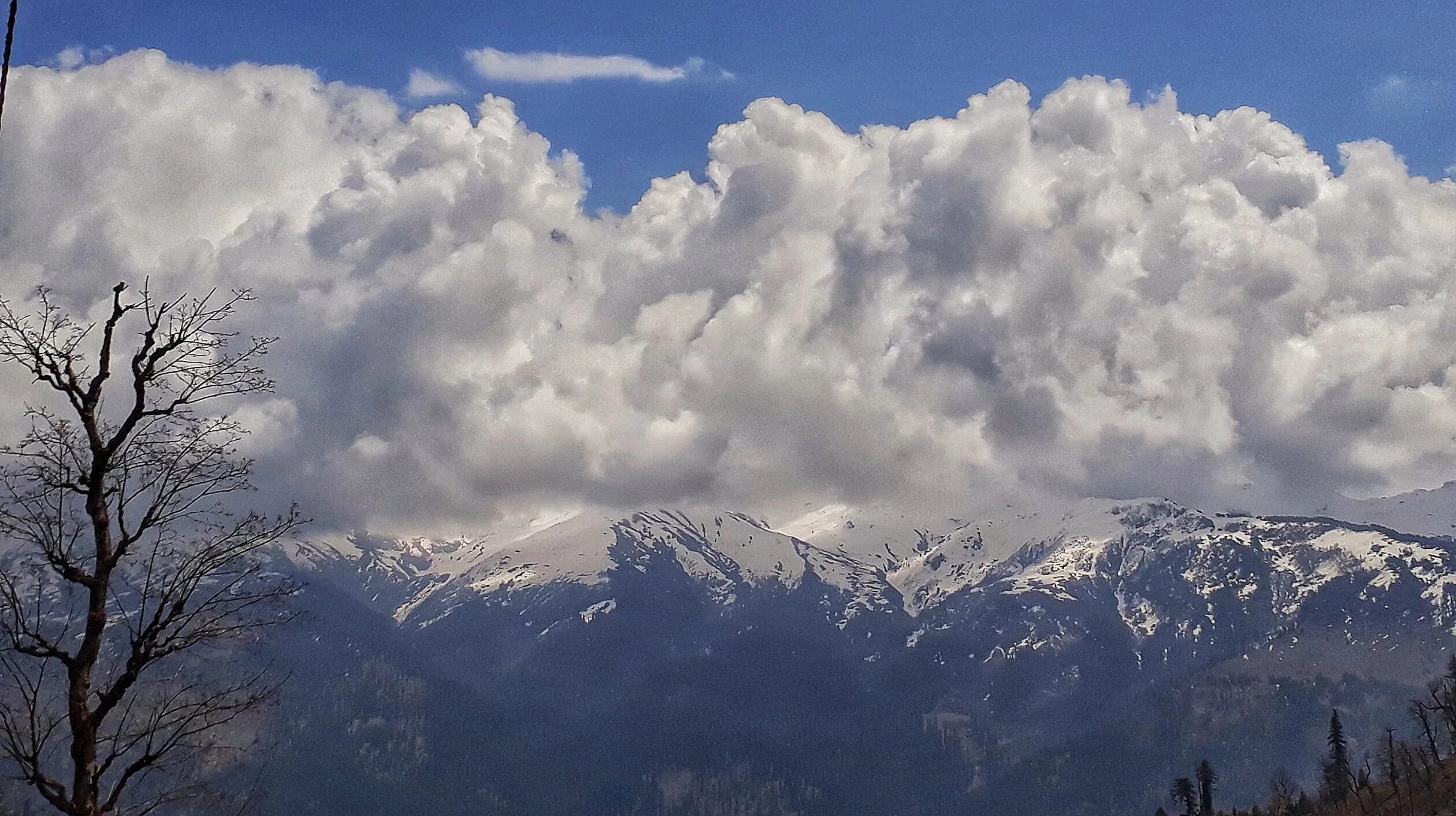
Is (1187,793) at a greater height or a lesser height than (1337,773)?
lesser

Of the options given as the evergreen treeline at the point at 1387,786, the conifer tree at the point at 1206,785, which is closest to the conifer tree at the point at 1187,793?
the evergreen treeline at the point at 1387,786

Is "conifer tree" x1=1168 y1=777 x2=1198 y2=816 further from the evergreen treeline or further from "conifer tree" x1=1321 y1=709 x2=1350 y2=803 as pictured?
"conifer tree" x1=1321 y1=709 x2=1350 y2=803

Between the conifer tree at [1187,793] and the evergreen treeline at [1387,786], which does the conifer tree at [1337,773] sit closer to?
the evergreen treeline at [1387,786]

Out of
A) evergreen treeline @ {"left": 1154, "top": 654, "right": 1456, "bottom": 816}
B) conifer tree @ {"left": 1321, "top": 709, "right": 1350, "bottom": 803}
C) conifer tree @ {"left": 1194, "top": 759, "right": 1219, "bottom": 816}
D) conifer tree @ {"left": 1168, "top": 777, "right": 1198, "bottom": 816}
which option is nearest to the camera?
evergreen treeline @ {"left": 1154, "top": 654, "right": 1456, "bottom": 816}

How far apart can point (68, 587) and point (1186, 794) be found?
155 metres

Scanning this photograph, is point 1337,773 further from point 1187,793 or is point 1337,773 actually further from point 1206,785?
point 1206,785

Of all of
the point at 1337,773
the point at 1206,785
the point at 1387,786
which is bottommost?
the point at 1387,786

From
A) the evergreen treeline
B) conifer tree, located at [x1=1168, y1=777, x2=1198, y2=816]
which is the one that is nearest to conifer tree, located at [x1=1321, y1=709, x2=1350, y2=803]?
the evergreen treeline

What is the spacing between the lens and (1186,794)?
151250 mm

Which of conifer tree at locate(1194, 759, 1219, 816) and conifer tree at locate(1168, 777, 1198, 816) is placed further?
conifer tree at locate(1194, 759, 1219, 816)

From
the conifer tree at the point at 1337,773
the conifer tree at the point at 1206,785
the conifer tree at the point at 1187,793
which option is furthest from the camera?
the conifer tree at the point at 1206,785

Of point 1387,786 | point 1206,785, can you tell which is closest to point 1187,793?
point 1206,785

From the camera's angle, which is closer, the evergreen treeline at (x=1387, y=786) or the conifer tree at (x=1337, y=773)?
the evergreen treeline at (x=1387, y=786)

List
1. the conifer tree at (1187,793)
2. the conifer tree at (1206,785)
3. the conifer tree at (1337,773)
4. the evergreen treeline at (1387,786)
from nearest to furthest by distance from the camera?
the evergreen treeline at (1387,786) → the conifer tree at (1337,773) → the conifer tree at (1187,793) → the conifer tree at (1206,785)
